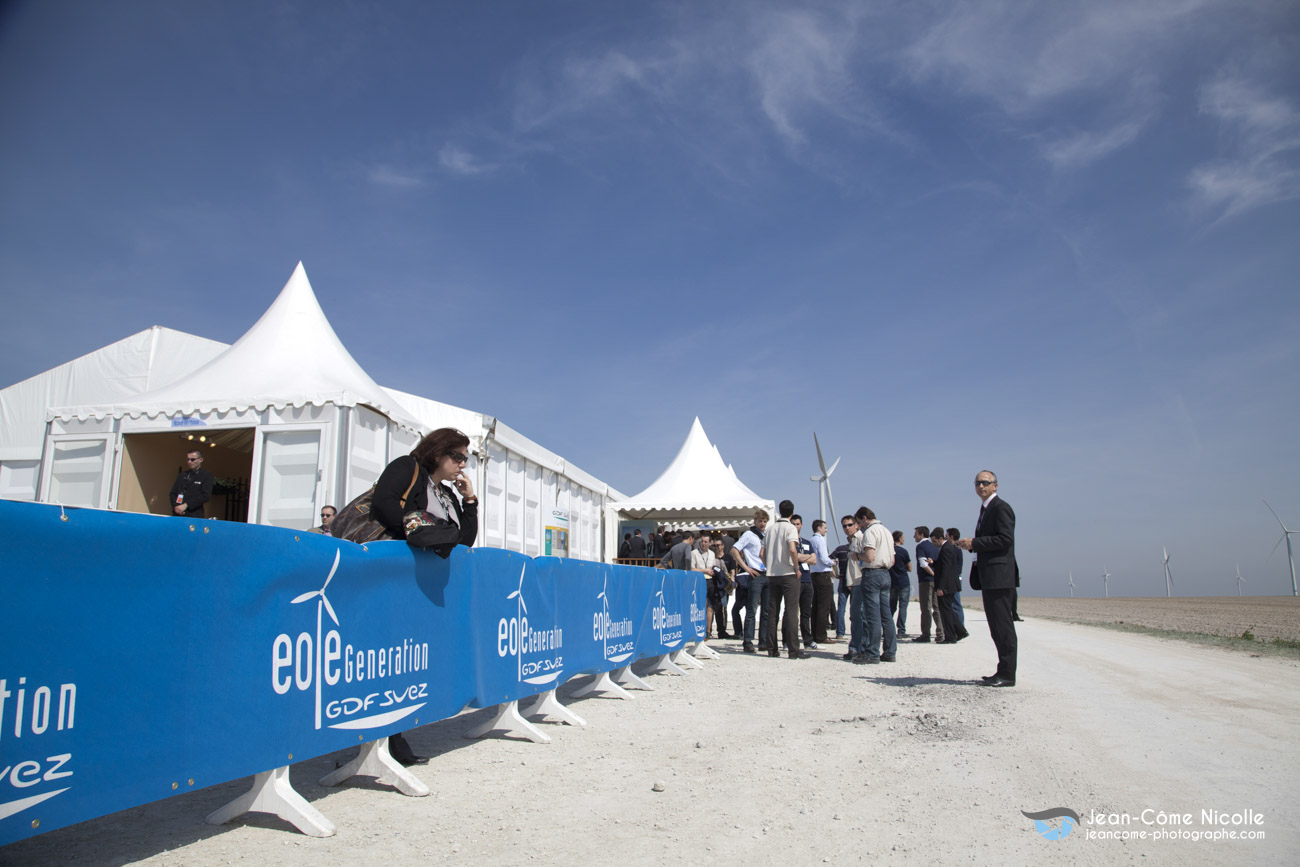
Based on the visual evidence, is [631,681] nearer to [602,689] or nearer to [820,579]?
[602,689]

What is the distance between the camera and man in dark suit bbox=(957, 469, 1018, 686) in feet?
21.6

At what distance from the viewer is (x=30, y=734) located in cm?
197

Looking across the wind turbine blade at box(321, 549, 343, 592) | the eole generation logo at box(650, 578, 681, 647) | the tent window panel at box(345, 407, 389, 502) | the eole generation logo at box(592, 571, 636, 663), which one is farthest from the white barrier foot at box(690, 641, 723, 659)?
the wind turbine blade at box(321, 549, 343, 592)

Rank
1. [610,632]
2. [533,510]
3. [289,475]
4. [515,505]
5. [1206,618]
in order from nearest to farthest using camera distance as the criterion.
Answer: [610,632], [289,475], [515,505], [533,510], [1206,618]

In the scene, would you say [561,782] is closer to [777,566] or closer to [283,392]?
[777,566]

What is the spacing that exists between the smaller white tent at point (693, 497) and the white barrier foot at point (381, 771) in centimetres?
1592

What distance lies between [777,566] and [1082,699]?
3592mm

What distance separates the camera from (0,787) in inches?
74.3

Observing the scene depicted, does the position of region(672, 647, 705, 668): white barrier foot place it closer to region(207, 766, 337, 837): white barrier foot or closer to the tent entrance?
region(207, 766, 337, 837): white barrier foot

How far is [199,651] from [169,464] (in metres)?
10.2

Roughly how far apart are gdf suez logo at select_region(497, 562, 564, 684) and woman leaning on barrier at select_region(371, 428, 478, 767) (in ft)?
2.47

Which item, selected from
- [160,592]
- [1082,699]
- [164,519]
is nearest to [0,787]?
[160,592]

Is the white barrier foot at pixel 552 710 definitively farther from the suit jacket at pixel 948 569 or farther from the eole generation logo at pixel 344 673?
the suit jacket at pixel 948 569

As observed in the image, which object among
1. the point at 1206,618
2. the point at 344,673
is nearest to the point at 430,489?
the point at 344,673
